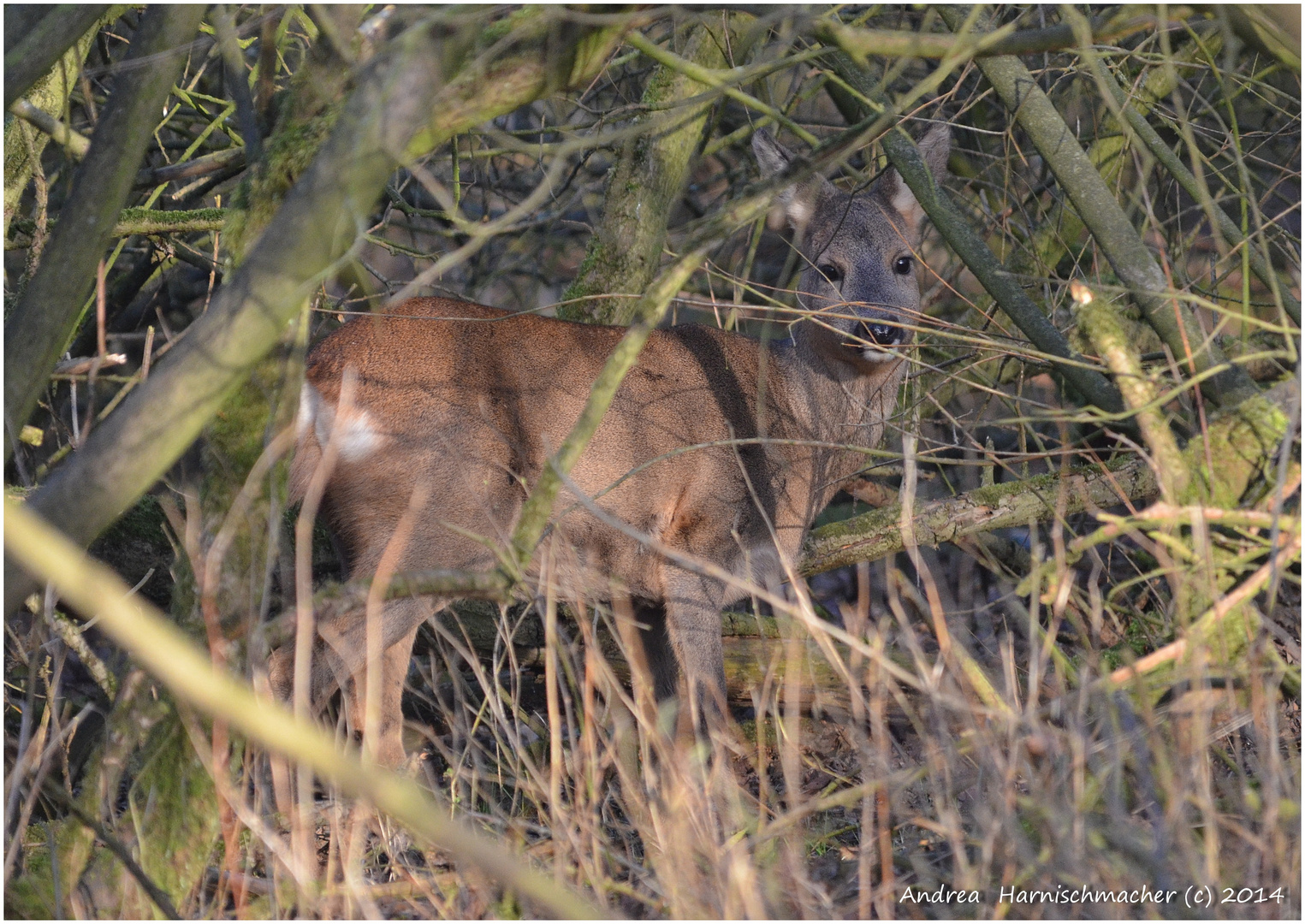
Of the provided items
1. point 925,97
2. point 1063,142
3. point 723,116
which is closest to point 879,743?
point 1063,142

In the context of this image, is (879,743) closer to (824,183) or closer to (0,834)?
(0,834)

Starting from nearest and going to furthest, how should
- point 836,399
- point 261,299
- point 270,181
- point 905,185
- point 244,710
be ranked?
1. point 244,710
2. point 261,299
3. point 270,181
4. point 905,185
5. point 836,399

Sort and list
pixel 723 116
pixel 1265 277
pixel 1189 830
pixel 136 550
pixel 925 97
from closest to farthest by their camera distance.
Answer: pixel 1189 830
pixel 1265 277
pixel 136 550
pixel 925 97
pixel 723 116

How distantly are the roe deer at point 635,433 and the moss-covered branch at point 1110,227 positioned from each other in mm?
697

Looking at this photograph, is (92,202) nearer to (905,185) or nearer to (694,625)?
(694,625)

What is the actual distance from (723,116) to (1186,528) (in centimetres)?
397

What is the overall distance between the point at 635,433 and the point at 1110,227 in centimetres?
190

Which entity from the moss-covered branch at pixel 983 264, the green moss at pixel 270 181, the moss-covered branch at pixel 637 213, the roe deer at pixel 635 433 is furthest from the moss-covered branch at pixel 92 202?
the moss-covered branch at pixel 637 213

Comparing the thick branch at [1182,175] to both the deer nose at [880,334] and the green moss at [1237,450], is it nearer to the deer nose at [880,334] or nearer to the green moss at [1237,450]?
the green moss at [1237,450]

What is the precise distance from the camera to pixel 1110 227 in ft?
12.2

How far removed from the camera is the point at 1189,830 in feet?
8.25

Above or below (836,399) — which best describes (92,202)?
above

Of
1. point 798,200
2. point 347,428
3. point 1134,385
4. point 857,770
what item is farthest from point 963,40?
point 798,200

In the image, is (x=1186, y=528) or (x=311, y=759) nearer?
(x=311, y=759)
